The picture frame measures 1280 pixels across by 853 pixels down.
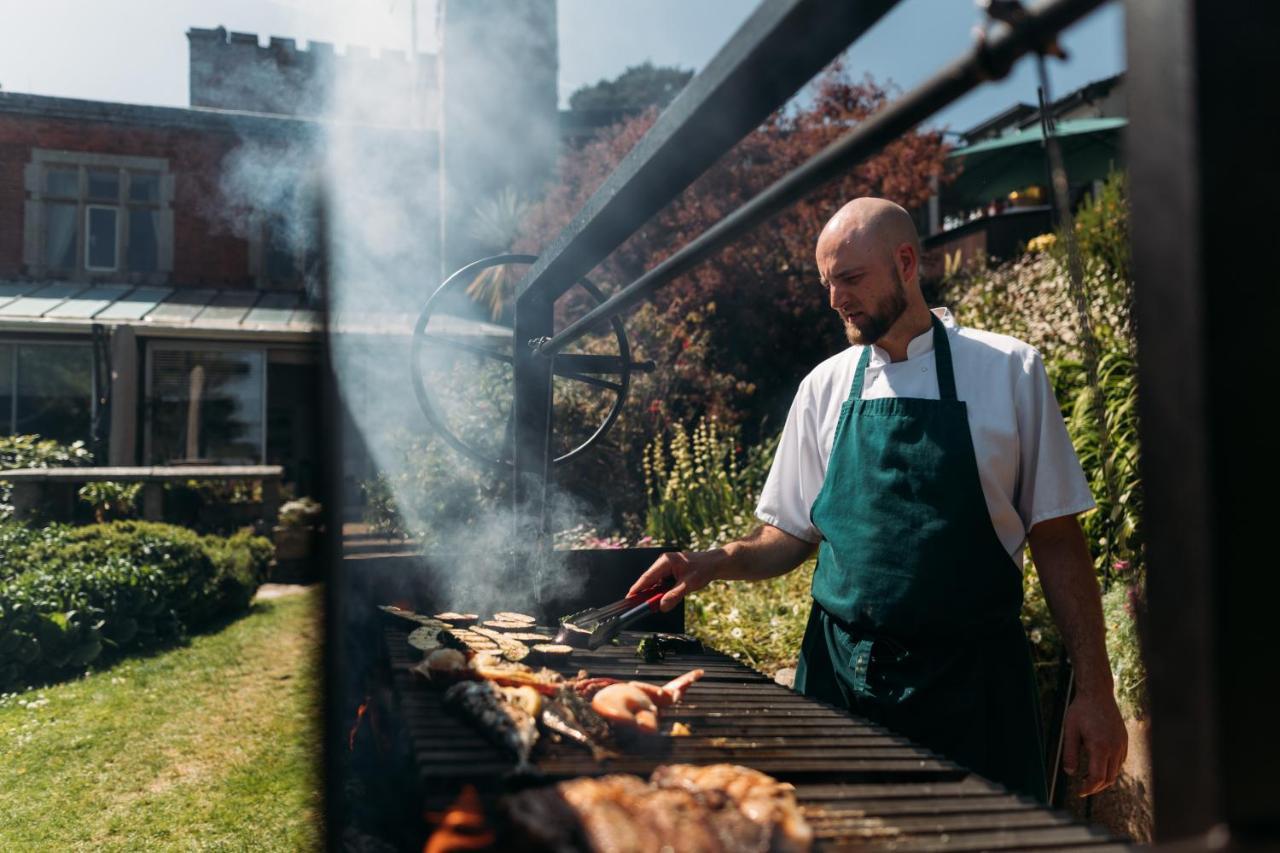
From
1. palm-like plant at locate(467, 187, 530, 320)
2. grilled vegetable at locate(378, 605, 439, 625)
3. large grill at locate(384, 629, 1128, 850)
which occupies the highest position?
palm-like plant at locate(467, 187, 530, 320)

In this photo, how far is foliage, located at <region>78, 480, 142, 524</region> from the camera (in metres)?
10.4

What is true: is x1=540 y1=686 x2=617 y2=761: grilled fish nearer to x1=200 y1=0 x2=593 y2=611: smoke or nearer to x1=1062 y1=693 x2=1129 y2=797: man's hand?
x1=1062 y1=693 x2=1129 y2=797: man's hand

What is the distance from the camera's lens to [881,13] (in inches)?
48.9

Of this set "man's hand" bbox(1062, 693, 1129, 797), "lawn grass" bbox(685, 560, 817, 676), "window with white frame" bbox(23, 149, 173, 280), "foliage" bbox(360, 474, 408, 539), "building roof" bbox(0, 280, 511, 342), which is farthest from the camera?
"window with white frame" bbox(23, 149, 173, 280)

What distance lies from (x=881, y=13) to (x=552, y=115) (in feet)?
50.8

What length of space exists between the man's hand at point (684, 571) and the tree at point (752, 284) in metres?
5.84

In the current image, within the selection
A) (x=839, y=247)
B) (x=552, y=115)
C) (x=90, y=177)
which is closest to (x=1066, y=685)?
(x=839, y=247)

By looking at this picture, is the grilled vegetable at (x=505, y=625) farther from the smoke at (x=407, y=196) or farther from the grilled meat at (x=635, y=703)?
the smoke at (x=407, y=196)

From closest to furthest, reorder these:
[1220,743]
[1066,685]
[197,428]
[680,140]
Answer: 1. [1220,743]
2. [680,140]
3. [1066,685]
4. [197,428]

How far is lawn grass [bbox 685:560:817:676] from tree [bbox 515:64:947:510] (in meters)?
3.23

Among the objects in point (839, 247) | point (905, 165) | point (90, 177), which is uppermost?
point (90, 177)

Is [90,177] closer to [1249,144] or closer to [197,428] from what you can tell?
[197,428]

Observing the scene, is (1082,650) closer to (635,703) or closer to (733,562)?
(733,562)

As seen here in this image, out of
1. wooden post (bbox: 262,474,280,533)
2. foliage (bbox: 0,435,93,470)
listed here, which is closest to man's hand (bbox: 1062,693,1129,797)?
wooden post (bbox: 262,474,280,533)
